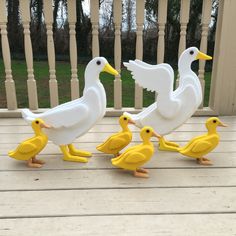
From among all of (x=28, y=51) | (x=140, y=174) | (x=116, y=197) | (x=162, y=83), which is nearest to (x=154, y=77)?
(x=162, y=83)

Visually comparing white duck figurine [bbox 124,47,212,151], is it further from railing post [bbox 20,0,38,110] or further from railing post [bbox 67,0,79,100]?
railing post [bbox 20,0,38,110]

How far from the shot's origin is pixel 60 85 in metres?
3.28

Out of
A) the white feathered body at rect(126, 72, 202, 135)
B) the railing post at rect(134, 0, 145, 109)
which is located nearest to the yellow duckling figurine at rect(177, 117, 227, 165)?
the white feathered body at rect(126, 72, 202, 135)

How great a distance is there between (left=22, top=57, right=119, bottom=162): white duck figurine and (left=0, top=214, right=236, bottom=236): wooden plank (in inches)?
14.6

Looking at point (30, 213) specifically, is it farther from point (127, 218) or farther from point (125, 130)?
point (125, 130)

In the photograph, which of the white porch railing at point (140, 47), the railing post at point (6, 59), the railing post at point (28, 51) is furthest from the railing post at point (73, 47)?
the railing post at point (6, 59)

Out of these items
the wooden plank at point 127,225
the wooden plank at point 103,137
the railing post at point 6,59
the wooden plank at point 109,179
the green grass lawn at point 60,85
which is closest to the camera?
the wooden plank at point 127,225

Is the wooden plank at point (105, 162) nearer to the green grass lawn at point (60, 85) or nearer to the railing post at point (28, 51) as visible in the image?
the railing post at point (28, 51)

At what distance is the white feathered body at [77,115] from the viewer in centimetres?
117

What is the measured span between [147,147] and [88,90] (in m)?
0.29

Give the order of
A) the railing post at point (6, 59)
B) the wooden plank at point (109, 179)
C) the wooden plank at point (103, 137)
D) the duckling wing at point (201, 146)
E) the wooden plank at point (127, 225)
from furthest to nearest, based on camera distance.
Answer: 1. the railing post at point (6, 59)
2. the wooden plank at point (103, 137)
3. the duckling wing at point (201, 146)
4. the wooden plank at point (109, 179)
5. the wooden plank at point (127, 225)

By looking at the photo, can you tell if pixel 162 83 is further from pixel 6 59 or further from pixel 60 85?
pixel 60 85

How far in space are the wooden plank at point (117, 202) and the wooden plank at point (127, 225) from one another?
3 cm

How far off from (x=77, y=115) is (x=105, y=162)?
0.21m
